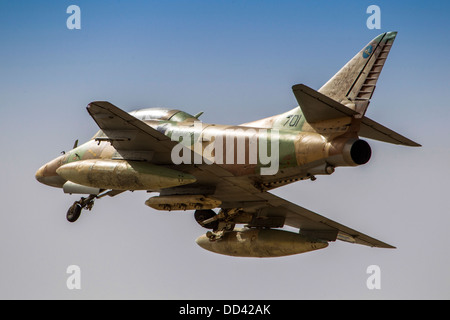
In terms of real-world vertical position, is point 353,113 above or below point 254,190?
above

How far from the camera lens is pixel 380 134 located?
2628cm

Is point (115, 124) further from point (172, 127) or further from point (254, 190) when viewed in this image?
point (254, 190)

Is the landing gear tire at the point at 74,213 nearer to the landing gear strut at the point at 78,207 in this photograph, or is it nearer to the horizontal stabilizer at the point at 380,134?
the landing gear strut at the point at 78,207

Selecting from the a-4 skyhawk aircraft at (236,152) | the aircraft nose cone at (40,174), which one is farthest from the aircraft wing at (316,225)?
the aircraft nose cone at (40,174)

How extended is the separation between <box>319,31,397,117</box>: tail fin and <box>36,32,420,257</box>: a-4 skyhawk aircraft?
0.10ft

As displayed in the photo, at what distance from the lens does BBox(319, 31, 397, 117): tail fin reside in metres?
25.8

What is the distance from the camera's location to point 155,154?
28.0 metres

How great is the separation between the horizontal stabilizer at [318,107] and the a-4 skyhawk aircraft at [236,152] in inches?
1.1

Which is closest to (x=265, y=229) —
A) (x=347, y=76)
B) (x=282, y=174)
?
(x=282, y=174)

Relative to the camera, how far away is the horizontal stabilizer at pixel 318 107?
24.3 metres

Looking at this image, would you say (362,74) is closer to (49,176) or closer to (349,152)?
(349,152)

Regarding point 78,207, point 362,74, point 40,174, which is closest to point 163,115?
point 78,207

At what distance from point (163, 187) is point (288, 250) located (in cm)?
674

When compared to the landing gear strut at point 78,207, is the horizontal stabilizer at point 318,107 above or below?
above
